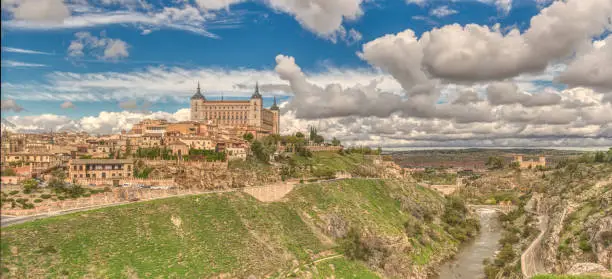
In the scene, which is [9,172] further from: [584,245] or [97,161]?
[584,245]

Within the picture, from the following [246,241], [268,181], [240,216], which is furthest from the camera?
[268,181]

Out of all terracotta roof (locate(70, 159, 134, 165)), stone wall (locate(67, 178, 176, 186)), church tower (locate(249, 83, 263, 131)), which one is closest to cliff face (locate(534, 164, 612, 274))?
stone wall (locate(67, 178, 176, 186))

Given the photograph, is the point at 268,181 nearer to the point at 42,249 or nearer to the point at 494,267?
the point at 494,267

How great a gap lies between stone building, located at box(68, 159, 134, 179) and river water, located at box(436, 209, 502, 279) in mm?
69473

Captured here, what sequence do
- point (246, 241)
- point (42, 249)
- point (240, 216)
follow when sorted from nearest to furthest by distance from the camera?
point (42, 249)
point (246, 241)
point (240, 216)

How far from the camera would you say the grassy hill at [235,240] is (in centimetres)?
4581

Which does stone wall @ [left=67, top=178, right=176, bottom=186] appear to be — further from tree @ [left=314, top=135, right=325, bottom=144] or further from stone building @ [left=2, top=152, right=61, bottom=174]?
tree @ [left=314, top=135, right=325, bottom=144]

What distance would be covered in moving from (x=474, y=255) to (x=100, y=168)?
8659 centimetres

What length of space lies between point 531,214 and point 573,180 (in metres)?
16.2

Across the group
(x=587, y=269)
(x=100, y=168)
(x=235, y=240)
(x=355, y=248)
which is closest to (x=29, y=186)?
(x=100, y=168)

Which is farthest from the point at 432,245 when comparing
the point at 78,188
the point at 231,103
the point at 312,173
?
the point at 231,103

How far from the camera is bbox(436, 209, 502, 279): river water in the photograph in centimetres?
8094

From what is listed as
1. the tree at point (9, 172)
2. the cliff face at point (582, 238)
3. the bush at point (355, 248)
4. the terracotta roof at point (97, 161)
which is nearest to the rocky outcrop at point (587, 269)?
the cliff face at point (582, 238)

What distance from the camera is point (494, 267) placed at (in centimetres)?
7744
